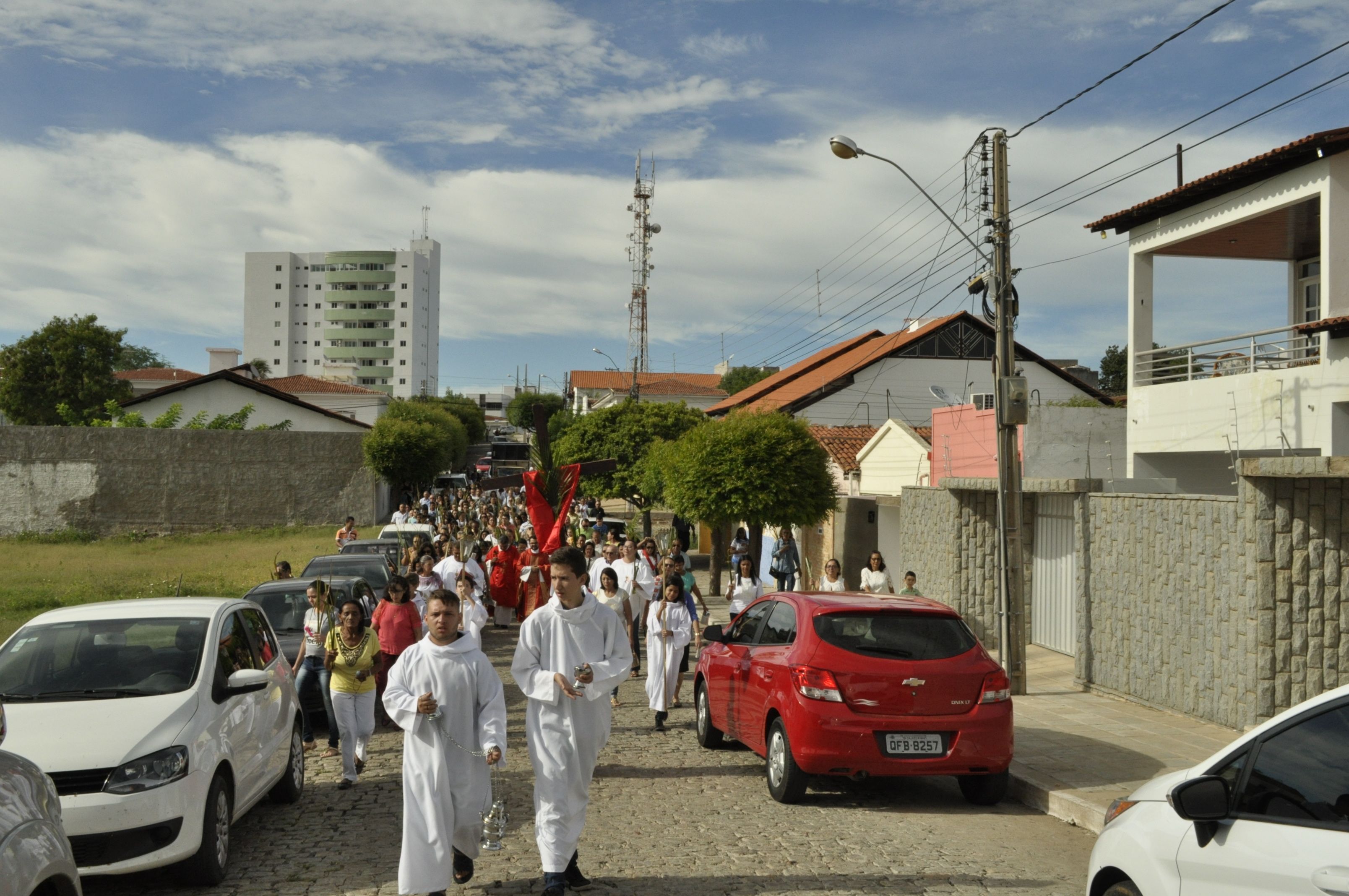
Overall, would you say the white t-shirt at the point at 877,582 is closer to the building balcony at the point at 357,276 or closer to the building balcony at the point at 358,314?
the building balcony at the point at 358,314

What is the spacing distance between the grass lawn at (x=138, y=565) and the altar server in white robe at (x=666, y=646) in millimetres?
8249

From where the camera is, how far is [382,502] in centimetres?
4803

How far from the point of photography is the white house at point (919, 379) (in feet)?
131

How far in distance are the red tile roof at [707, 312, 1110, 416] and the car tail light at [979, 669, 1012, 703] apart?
24.9 m

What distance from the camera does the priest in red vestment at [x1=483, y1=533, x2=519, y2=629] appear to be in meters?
18.6

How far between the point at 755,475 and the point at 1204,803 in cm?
1912

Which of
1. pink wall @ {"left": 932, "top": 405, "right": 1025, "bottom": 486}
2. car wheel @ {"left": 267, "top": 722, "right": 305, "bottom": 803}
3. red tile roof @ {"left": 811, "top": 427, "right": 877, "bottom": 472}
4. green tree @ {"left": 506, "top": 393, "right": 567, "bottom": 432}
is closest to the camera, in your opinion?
car wheel @ {"left": 267, "top": 722, "right": 305, "bottom": 803}

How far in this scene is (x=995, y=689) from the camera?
8250 mm

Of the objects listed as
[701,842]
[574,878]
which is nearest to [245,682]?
[574,878]

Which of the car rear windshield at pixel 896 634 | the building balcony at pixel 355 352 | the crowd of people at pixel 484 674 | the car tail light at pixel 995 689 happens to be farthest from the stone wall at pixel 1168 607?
the building balcony at pixel 355 352

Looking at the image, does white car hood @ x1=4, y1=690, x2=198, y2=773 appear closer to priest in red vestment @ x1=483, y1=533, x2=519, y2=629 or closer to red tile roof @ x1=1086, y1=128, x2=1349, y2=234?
priest in red vestment @ x1=483, y1=533, x2=519, y2=629

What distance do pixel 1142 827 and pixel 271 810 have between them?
6.23 meters

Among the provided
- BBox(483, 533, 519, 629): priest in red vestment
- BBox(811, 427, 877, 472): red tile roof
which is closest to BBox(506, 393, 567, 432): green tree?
BBox(811, 427, 877, 472): red tile roof

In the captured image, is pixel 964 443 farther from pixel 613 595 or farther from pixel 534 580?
pixel 613 595
